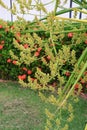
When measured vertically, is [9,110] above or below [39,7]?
below

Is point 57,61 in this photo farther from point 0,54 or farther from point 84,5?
point 0,54

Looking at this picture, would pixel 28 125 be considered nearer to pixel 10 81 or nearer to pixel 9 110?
pixel 9 110

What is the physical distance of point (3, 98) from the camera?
14.7ft

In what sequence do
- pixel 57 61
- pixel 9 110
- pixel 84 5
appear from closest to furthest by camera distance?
pixel 57 61 → pixel 84 5 → pixel 9 110

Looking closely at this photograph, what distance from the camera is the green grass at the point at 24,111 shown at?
3703 millimetres

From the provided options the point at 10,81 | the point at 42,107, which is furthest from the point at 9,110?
the point at 10,81

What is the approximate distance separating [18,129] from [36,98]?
993 millimetres

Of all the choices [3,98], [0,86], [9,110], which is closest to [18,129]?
[9,110]

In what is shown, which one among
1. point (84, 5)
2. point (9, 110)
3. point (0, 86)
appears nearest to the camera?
point (84, 5)

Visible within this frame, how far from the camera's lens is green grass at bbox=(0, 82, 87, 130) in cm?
370

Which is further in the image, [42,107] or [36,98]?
[36,98]

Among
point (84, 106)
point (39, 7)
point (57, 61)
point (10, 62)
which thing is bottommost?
point (84, 106)

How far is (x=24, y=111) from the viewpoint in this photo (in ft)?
13.3

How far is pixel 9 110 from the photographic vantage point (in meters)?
4.05
